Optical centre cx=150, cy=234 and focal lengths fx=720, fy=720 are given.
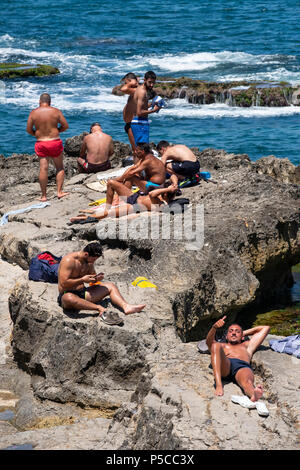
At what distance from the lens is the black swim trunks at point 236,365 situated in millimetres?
7590

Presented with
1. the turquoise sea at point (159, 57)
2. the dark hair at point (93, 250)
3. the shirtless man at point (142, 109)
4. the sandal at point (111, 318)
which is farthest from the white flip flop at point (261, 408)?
the turquoise sea at point (159, 57)

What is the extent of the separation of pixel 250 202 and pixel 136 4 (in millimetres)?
41096

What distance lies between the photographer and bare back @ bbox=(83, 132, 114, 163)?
535 inches

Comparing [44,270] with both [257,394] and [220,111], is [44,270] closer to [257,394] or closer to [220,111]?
[257,394]

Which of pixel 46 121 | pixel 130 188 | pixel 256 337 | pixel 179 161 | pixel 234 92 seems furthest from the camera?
pixel 234 92

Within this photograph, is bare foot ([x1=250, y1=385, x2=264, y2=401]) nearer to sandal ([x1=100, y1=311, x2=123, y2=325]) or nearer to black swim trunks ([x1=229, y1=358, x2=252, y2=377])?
black swim trunks ([x1=229, y1=358, x2=252, y2=377])

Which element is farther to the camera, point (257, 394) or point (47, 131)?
point (47, 131)

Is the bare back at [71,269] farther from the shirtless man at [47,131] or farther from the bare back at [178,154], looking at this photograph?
the shirtless man at [47,131]

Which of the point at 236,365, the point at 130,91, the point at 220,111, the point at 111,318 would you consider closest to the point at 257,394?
the point at 236,365

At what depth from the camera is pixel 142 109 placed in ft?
40.5

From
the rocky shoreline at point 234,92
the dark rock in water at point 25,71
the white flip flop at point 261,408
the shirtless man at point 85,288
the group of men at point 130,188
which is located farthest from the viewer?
the dark rock in water at point 25,71

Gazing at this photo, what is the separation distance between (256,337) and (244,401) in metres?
1.46

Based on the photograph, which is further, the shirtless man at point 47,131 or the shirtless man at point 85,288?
the shirtless man at point 47,131
